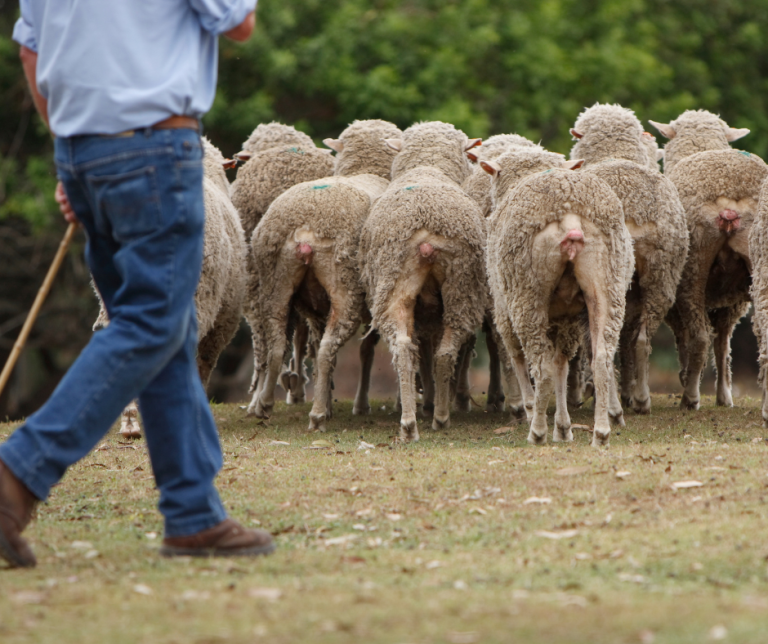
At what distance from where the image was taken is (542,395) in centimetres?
664

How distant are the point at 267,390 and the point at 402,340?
184 cm

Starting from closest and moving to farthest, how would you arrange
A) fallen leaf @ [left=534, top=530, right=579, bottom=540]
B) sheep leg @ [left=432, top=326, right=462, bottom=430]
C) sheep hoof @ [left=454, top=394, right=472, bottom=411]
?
fallen leaf @ [left=534, top=530, right=579, bottom=540], sheep leg @ [left=432, top=326, right=462, bottom=430], sheep hoof @ [left=454, top=394, right=472, bottom=411]

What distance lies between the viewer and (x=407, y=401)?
23.9 feet

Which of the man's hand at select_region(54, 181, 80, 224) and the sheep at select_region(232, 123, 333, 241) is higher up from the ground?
the sheep at select_region(232, 123, 333, 241)

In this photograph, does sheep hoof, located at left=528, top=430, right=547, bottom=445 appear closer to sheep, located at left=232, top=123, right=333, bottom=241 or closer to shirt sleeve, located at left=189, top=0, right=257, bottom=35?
sheep, located at left=232, top=123, right=333, bottom=241

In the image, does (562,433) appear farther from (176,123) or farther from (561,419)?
(176,123)

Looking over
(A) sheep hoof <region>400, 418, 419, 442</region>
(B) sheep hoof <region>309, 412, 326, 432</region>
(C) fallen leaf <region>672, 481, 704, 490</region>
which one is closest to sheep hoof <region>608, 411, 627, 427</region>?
(A) sheep hoof <region>400, 418, 419, 442</region>

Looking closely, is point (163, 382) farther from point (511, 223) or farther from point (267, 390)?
point (267, 390)

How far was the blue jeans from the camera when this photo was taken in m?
3.41

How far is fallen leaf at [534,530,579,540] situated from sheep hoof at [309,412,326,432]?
390 centimetres

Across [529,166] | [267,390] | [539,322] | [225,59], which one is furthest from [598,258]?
[225,59]

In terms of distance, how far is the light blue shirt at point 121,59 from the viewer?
3473 mm

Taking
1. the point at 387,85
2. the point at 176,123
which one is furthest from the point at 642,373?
the point at 387,85

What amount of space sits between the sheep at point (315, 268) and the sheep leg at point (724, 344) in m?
3.17
